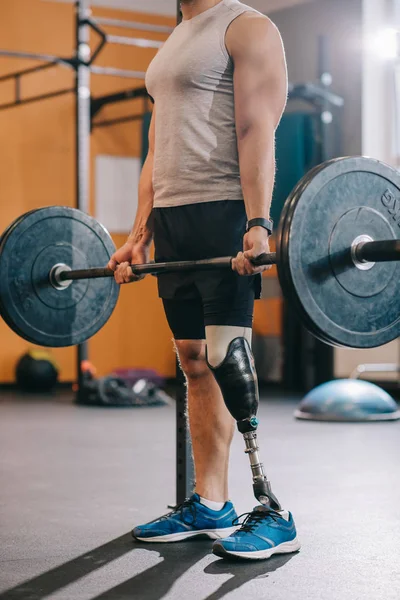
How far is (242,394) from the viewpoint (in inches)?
78.3

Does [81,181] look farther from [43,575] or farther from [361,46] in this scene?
[43,575]

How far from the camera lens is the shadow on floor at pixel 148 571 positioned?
1744 mm

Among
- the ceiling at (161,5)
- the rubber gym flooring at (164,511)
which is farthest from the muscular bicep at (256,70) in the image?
the ceiling at (161,5)

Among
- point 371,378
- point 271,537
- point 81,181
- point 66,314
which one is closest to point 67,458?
point 66,314

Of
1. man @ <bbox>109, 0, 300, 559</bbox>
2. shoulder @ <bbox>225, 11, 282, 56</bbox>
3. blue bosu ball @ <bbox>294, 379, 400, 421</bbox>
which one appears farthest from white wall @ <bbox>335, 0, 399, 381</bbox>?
shoulder @ <bbox>225, 11, 282, 56</bbox>

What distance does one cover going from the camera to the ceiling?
6867 millimetres

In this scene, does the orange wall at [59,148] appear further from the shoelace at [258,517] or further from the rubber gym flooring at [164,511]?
the shoelace at [258,517]

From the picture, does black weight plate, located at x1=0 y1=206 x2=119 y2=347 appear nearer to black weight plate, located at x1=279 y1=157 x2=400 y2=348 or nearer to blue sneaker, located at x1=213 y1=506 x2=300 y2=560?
blue sneaker, located at x1=213 y1=506 x2=300 y2=560

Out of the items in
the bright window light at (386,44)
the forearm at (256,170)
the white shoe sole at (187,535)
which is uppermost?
the bright window light at (386,44)

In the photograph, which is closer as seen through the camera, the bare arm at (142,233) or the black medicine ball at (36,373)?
the bare arm at (142,233)

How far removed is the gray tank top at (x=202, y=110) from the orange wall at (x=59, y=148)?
4.78 metres

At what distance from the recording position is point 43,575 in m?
1.87

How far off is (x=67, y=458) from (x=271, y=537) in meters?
1.65

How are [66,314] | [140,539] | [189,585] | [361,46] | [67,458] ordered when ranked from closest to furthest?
[189,585] → [140,539] → [66,314] → [67,458] → [361,46]
